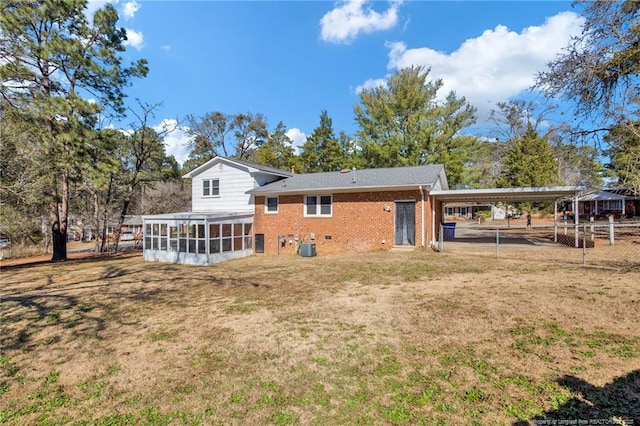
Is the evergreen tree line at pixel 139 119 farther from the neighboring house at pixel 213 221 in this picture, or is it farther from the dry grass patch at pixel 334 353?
the dry grass patch at pixel 334 353

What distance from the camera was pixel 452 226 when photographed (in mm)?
18062

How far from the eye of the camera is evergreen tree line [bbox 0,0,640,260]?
37.3ft

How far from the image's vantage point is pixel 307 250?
605 inches

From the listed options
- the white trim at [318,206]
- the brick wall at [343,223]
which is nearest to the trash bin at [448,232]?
the brick wall at [343,223]

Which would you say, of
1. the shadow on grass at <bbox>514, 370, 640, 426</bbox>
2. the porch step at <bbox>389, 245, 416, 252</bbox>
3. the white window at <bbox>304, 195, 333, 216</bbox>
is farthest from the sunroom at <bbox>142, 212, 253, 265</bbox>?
the shadow on grass at <bbox>514, 370, 640, 426</bbox>

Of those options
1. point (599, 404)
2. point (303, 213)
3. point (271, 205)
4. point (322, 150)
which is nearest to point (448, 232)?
point (303, 213)

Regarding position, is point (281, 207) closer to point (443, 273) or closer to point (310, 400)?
point (443, 273)

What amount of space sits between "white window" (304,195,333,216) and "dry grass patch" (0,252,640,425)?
318 inches

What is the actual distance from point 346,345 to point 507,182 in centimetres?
2891

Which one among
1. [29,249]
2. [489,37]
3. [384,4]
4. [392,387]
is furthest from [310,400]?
[29,249]

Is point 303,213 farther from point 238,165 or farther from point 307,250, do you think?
point 238,165

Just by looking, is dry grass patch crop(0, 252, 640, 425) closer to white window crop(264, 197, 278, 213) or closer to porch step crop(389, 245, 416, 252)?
porch step crop(389, 245, 416, 252)

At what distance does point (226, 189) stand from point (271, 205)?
3.23m

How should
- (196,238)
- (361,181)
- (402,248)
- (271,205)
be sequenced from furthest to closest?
(271,205) < (361,181) < (196,238) < (402,248)
